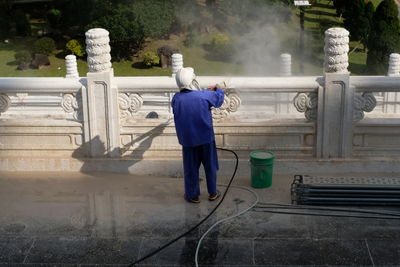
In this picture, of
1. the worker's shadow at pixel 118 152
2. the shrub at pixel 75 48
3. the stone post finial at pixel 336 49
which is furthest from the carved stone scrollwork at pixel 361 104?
the shrub at pixel 75 48

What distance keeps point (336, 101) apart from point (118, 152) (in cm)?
269

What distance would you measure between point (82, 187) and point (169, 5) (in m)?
19.8

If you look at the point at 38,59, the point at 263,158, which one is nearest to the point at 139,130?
the point at 263,158

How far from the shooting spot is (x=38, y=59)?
24.8 meters

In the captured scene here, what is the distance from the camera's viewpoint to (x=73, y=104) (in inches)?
297

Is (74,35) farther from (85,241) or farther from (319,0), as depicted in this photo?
(85,241)

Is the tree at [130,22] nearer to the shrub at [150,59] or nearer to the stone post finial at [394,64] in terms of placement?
the shrub at [150,59]

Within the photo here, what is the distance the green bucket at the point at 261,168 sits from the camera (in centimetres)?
709

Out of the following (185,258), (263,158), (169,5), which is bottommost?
(185,258)

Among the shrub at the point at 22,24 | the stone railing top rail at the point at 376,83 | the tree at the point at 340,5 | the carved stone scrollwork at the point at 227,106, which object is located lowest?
the carved stone scrollwork at the point at 227,106

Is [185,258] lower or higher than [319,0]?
lower

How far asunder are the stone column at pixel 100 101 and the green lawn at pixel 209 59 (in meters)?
15.9

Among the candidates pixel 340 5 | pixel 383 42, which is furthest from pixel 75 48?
pixel 383 42

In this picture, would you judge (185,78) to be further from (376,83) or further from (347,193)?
(376,83)
